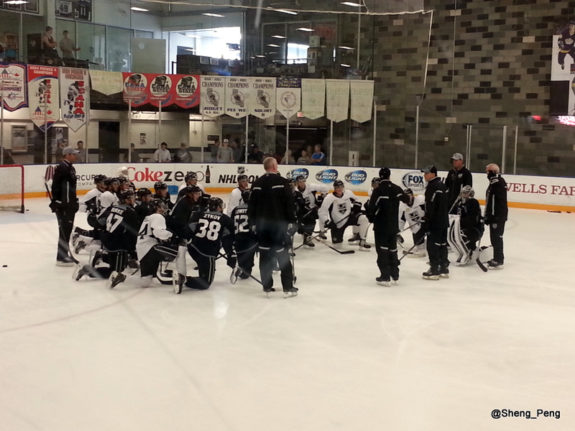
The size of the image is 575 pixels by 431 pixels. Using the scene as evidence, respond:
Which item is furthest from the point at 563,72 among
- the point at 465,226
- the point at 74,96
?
the point at 74,96

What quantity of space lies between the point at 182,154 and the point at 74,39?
4204mm

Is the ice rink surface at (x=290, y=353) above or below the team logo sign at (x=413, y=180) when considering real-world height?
below

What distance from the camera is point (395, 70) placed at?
863 inches

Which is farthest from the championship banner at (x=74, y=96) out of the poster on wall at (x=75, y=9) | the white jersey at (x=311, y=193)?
the white jersey at (x=311, y=193)

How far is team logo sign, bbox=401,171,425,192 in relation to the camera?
19.3 metres

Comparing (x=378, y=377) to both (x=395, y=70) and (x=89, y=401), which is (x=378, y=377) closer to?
(x=89, y=401)

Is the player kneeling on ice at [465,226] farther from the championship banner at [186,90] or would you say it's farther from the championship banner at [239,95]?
the championship banner at [186,90]

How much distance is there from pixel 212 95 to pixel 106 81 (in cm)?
296

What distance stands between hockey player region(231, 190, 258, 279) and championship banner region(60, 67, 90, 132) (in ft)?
38.4

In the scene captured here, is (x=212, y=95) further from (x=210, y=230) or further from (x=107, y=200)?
(x=210, y=230)

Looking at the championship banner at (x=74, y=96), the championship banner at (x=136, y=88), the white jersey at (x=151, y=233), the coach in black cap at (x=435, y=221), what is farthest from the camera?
the championship banner at (x=136, y=88)

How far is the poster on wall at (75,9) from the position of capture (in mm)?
19739

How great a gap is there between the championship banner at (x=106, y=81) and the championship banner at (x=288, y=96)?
436 centimetres

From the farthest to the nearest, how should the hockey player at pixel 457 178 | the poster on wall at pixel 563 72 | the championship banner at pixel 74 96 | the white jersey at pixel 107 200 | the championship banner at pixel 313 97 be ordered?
the championship banner at pixel 313 97
the championship banner at pixel 74 96
the poster on wall at pixel 563 72
the hockey player at pixel 457 178
the white jersey at pixel 107 200
